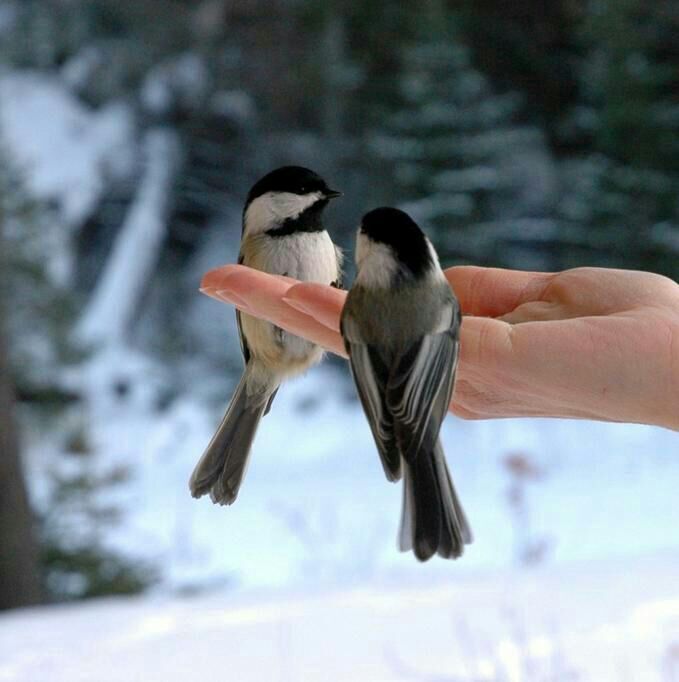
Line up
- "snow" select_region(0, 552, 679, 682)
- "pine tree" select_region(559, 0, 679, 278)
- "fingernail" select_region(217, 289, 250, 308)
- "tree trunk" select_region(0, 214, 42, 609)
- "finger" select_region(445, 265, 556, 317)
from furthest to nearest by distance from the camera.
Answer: "pine tree" select_region(559, 0, 679, 278), "tree trunk" select_region(0, 214, 42, 609), "snow" select_region(0, 552, 679, 682), "finger" select_region(445, 265, 556, 317), "fingernail" select_region(217, 289, 250, 308)

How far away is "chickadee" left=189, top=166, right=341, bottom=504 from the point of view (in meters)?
0.66

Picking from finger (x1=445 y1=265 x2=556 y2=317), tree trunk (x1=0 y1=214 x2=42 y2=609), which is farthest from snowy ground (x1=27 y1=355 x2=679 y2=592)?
finger (x1=445 y1=265 x2=556 y2=317)

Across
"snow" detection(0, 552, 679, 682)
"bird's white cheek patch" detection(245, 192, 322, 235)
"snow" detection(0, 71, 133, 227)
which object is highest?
"snow" detection(0, 71, 133, 227)

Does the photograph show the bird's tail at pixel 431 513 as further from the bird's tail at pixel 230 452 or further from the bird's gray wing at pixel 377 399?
the bird's tail at pixel 230 452

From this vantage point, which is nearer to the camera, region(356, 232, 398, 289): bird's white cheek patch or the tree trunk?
region(356, 232, 398, 289): bird's white cheek patch

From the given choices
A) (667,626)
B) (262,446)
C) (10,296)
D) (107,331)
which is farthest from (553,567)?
(10,296)

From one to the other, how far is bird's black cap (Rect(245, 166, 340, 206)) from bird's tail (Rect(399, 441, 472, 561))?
20cm

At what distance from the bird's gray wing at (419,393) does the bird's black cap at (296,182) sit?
0.16m

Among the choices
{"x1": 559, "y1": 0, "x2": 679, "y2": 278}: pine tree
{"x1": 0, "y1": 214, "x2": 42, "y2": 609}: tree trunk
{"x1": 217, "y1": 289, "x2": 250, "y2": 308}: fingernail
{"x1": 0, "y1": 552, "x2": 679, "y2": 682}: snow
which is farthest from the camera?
{"x1": 559, "y1": 0, "x2": 679, "y2": 278}: pine tree

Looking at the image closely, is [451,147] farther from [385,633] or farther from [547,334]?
[547,334]

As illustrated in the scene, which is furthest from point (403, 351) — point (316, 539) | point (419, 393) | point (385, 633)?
point (316, 539)

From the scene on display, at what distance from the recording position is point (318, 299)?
1.84 ft

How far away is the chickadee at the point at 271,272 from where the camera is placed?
0.66 metres

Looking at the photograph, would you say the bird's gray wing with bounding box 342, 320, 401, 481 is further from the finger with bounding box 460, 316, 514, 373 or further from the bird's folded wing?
the finger with bounding box 460, 316, 514, 373
